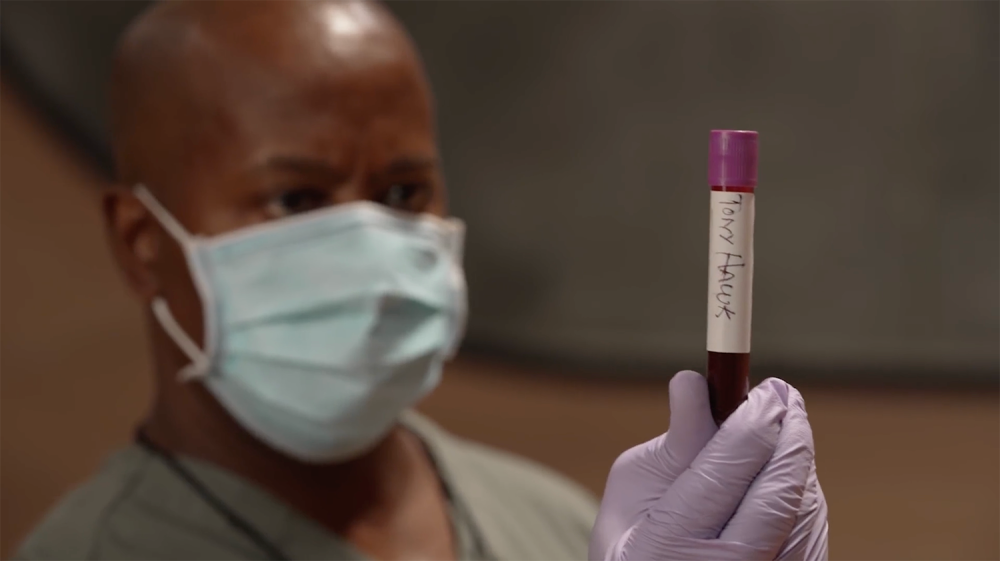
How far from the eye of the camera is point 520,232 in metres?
1.42

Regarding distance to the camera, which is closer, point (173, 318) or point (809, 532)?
point (809, 532)

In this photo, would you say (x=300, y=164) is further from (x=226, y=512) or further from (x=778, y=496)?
(x=778, y=496)

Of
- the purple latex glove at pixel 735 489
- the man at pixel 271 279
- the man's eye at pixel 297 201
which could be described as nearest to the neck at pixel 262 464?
the man at pixel 271 279

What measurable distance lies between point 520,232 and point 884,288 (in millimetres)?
545

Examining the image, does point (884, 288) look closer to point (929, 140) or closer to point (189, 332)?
point (929, 140)

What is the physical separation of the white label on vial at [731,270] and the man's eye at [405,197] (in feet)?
1.52

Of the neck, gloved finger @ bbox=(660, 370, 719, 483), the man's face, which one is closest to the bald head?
the man's face

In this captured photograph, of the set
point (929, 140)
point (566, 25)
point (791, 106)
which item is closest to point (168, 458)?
point (566, 25)

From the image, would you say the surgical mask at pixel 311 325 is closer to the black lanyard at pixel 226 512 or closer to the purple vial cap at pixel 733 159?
the black lanyard at pixel 226 512

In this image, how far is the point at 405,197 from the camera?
949 mm

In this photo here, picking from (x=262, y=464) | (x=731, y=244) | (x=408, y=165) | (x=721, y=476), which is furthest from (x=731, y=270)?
(x=262, y=464)

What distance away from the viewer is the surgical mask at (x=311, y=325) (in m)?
0.89

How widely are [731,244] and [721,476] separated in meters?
0.13

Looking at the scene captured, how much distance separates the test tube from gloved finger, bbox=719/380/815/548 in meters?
0.06
